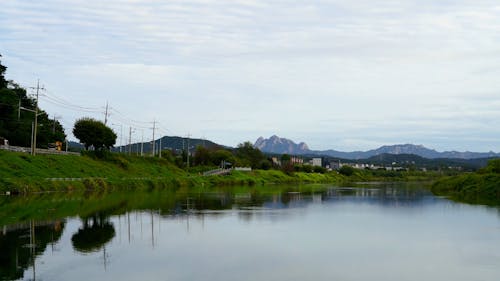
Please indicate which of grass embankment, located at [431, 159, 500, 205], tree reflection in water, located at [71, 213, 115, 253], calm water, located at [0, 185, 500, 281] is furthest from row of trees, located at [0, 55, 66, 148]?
grass embankment, located at [431, 159, 500, 205]

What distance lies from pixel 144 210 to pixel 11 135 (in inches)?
1508

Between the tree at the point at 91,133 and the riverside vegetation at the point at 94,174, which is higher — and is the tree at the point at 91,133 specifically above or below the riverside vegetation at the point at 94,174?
above

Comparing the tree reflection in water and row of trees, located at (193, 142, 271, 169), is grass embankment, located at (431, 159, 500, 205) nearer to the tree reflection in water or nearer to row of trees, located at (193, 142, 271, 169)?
the tree reflection in water

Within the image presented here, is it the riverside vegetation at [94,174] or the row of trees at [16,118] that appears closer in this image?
the riverside vegetation at [94,174]

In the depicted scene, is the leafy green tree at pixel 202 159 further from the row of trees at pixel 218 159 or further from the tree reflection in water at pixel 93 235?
the tree reflection in water at pixel 93 235

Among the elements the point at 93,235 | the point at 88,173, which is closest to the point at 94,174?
the point at 88,173

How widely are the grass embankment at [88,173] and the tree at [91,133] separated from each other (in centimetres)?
264

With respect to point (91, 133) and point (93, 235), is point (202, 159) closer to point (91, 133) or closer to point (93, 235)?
point (91, 133)

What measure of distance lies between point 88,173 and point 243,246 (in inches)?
1786

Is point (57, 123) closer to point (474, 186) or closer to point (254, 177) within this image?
point (254, 177)

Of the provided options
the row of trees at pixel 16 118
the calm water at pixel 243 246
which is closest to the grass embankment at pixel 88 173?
the row of trees at pixel 16 118

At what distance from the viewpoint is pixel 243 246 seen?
67.1 ft

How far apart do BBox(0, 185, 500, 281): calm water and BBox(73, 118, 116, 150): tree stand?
44925 millimetres

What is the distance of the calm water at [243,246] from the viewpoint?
15.5 meters
